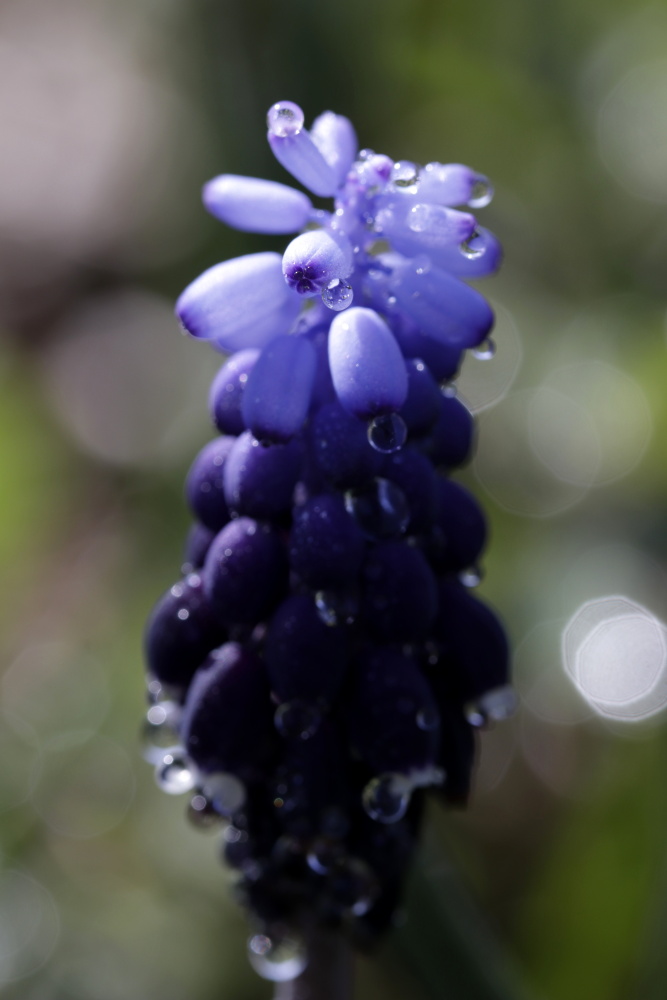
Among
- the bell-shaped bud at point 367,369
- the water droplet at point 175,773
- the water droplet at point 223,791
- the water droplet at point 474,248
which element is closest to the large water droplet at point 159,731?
the water droplet at point 175,773

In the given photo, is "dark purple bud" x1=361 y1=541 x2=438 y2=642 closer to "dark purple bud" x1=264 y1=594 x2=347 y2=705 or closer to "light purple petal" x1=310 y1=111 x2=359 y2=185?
"dark purple bud" x1=264 y1=594 x2=347 y2=705

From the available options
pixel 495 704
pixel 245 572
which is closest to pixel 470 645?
pixel 495 704

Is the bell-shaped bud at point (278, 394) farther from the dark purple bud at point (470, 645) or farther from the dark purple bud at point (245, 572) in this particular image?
the dark purple bud at point (470, 645)

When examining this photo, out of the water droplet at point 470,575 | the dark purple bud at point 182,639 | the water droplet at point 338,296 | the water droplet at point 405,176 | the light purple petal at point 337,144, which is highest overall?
the light purple petal at point 337,144

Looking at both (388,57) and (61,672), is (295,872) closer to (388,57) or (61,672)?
(61,672)

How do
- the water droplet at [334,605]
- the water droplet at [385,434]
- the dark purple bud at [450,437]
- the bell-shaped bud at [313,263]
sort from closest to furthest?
the bell-shaped bud at [313,263], the water droplet at [385,434], the water droplet at [334,605], the dark purple bud at [450,437]

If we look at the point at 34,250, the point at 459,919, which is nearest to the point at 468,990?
the point at 459,919
